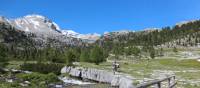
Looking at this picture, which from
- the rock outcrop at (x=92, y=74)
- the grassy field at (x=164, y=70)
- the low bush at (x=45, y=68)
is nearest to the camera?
the grassy field at (x=164, y=70)

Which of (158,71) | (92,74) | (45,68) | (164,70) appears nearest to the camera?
(92,74)

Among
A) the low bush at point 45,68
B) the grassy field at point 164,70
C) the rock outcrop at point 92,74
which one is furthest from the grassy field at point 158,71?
the low bush at point 45,68

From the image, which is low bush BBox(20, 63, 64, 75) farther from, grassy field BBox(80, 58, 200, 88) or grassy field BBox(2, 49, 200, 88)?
grassy field BBox(80, 58, 200, 88)

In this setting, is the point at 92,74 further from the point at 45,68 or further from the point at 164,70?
the point at 45,68

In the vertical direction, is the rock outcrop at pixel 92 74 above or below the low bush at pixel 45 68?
below

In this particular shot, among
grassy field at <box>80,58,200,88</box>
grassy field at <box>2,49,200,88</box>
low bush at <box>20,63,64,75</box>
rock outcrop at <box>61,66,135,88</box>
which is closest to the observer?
grassy field at <box>80,58,200,88</box>

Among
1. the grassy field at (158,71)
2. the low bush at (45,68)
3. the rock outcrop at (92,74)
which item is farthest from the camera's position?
the low bush at (45,68)

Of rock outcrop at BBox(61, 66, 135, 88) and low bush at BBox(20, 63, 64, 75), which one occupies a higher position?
low bush at BBox(20, 63, 64, 75)

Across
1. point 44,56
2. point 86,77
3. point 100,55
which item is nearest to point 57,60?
point 44,56

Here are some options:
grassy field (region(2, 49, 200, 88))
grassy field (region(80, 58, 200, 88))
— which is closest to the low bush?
grassy field (region(2, 49, 200, 88))

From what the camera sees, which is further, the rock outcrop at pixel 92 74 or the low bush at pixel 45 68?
the low bush at pixel 45 68

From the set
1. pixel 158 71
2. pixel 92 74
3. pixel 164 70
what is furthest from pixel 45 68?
pixel 158 71

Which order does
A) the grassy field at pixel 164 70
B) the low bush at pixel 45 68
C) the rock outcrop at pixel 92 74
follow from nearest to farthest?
the grassy field at pixel 164 70 < the rock outcrop at pixel 92 74 < the low bush at pixel 45 68

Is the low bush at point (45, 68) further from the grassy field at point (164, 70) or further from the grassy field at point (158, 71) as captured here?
the grassy field at point (164, 70)
